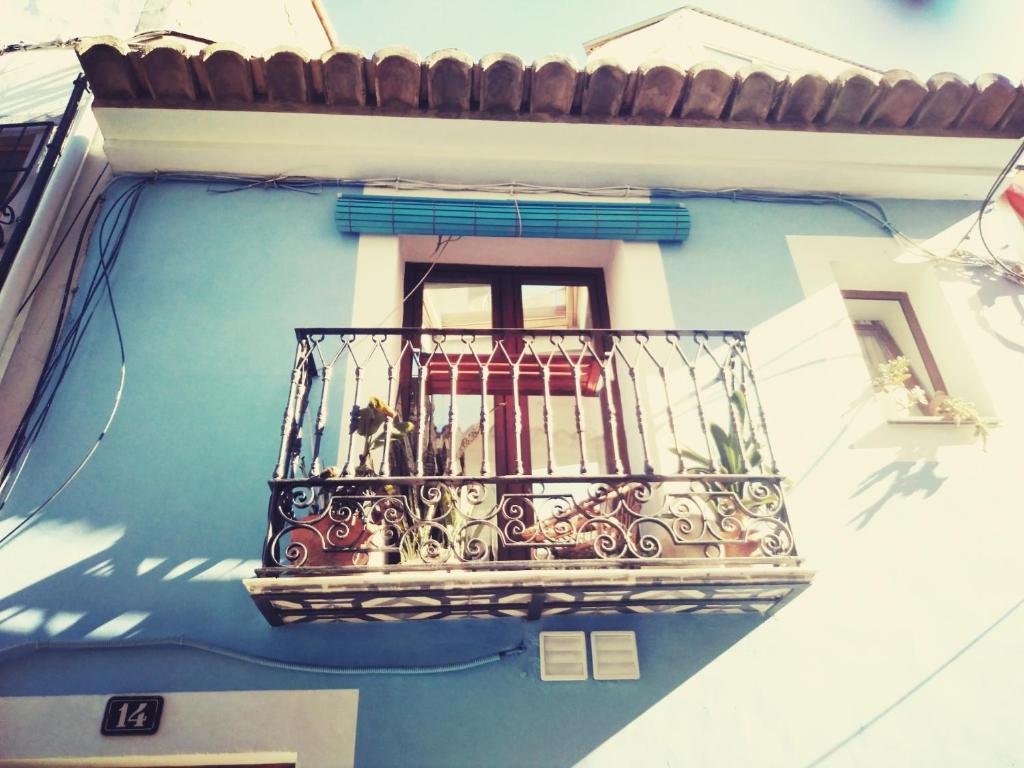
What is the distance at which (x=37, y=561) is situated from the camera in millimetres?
3158

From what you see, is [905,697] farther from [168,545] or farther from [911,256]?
[168,545]

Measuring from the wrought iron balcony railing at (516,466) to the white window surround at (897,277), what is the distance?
3.33 ft

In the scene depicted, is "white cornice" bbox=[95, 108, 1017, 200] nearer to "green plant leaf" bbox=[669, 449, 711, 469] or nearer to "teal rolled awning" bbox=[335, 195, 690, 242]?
"teal rolled awning" bbox=[335, 195, 690, 242]

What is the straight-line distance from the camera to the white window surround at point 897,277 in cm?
424

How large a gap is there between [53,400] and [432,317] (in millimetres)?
2287

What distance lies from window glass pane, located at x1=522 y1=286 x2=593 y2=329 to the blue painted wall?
30.4 inches

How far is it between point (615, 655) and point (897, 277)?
10.9ft

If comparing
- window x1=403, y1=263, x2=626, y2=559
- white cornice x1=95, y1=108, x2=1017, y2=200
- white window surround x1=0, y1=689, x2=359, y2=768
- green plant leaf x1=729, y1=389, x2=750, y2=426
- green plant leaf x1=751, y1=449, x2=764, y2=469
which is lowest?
white window surround x1=0, y1=689, x2=359, y2=768

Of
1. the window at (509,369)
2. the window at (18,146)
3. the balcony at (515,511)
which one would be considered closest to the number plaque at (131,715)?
the balcony at (515,511)

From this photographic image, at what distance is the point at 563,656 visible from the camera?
3.08 metres

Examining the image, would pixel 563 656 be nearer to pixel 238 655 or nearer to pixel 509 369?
pixel 238 655

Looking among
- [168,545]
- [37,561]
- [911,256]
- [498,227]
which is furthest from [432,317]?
[911,256]

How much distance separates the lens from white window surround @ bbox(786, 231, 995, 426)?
4238 mm

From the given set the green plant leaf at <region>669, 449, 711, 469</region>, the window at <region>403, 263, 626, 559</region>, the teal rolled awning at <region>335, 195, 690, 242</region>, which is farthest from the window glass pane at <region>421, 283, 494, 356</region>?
the green plant leaf at <region>669, 449, 711, 469</region>
